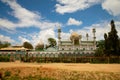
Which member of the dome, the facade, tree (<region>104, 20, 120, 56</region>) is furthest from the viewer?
the dome

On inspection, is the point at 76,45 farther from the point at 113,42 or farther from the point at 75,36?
the point at 113,42

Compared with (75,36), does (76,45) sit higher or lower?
lower

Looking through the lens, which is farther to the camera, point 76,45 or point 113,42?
point 76,45

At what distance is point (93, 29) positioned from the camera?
79188mm

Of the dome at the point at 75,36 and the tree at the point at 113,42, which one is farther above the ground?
the dome at the point at 75,36

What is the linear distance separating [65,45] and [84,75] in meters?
57.2

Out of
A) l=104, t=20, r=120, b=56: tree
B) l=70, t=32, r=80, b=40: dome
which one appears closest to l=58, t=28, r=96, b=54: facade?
l=70, t=32, r=80, b=40: dome

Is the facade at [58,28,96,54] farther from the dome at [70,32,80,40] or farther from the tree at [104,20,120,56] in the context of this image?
the tree at [104,20,120,56]

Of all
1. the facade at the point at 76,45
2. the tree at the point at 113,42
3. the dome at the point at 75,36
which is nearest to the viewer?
the tree at the point at 113,42

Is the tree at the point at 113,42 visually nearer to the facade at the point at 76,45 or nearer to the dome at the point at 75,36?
the facade at the point at 76,45

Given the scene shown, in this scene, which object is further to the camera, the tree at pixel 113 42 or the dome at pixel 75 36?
the dome at pixel 75 36

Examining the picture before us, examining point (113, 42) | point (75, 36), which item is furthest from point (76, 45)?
point (113, 42)

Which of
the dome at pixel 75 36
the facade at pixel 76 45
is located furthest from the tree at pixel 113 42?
the dome at pixel 75 36

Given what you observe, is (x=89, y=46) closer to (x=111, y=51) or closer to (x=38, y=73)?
(x=111, y=51)
